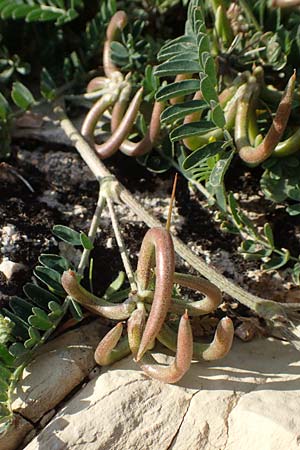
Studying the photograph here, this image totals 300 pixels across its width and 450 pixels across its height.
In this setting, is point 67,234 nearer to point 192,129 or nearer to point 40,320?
point 40,320

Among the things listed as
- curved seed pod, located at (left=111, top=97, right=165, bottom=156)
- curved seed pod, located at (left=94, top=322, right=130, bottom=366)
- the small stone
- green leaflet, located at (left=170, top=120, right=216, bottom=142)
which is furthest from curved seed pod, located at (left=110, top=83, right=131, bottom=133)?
the small stone

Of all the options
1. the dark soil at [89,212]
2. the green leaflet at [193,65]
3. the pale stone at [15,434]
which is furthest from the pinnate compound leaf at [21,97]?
the pale stone at [15,434]

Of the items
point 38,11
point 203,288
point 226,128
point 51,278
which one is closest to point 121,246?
point 51,278

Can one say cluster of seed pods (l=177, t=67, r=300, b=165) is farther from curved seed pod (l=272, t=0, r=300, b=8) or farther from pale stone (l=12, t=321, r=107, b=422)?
pale stone (l=12, t=321, r=107, b=422)

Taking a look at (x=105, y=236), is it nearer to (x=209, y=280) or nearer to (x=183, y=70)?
(x=209, y=280)

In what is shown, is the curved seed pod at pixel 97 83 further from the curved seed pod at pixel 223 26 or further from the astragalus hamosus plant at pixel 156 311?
the astragalus hamosus plant at pixel 156 311

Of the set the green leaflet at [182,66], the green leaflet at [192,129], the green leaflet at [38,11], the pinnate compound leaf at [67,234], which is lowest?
the pinnate compound leaf at [67,234]

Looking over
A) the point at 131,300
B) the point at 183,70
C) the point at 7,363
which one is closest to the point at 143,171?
the point at 183,70
